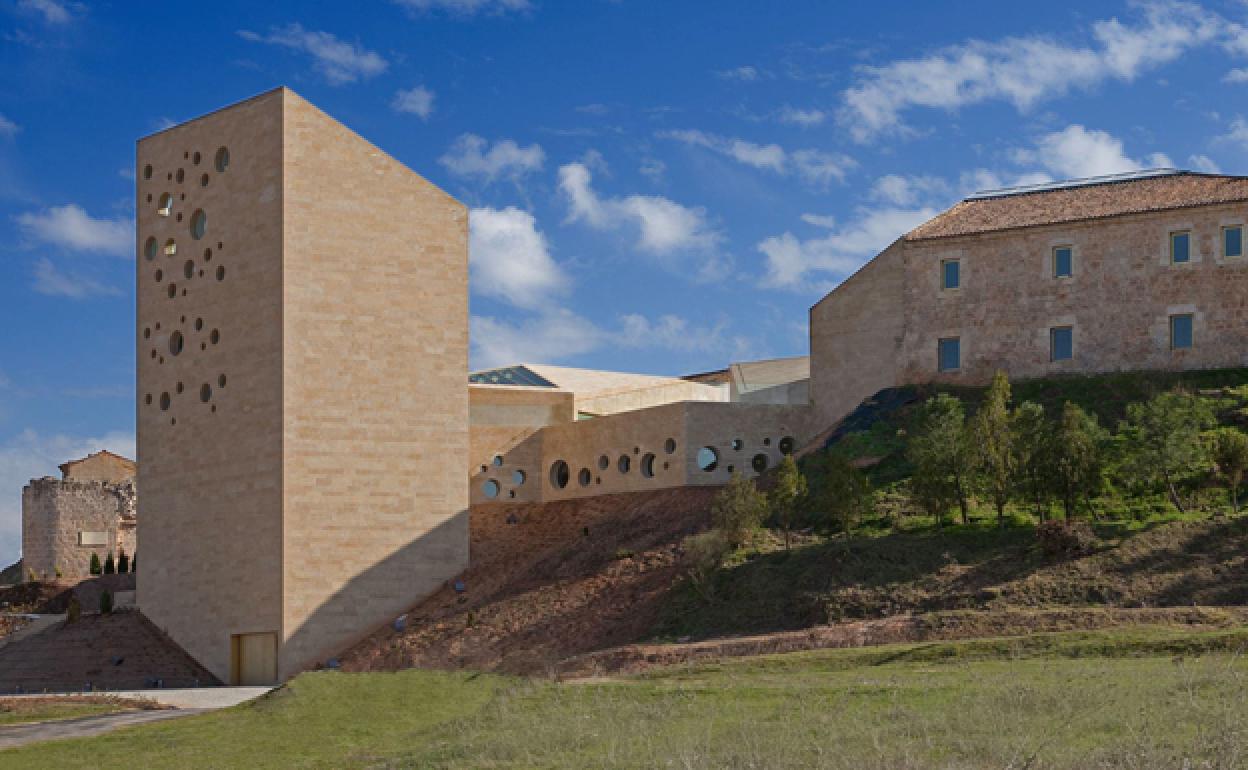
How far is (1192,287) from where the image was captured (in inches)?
1603

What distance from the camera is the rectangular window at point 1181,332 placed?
4084 centimetres

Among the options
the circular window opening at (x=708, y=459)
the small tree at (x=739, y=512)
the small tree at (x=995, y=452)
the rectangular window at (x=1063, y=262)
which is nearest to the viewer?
the small tree at (x=995, y=452)

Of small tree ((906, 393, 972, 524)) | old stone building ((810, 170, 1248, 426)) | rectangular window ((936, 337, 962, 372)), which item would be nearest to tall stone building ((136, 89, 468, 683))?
old stone building ((810, 170, 1248, 426))

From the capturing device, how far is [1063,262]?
4253cm

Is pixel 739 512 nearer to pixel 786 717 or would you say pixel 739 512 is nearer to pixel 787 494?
pixel 787 494

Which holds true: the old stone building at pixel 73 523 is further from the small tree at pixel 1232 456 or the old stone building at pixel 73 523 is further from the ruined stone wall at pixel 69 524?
the small tree at pixel 1232 456

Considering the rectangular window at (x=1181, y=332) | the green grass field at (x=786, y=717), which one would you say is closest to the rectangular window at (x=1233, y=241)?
the rectangular window at (x=1181, y=332)

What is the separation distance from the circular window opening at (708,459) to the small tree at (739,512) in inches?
294

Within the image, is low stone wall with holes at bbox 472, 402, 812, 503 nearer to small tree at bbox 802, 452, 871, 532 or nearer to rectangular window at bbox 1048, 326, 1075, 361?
small tree at bbox 802, 452, 871, 532

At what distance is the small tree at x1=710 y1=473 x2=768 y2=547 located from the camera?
35.1 metres

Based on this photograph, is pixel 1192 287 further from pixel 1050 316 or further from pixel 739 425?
pixel 739 425

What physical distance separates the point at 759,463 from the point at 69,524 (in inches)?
1030

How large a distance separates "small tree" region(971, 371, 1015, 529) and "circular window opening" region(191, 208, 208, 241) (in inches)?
831

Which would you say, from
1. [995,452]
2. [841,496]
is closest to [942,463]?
[995,452]
